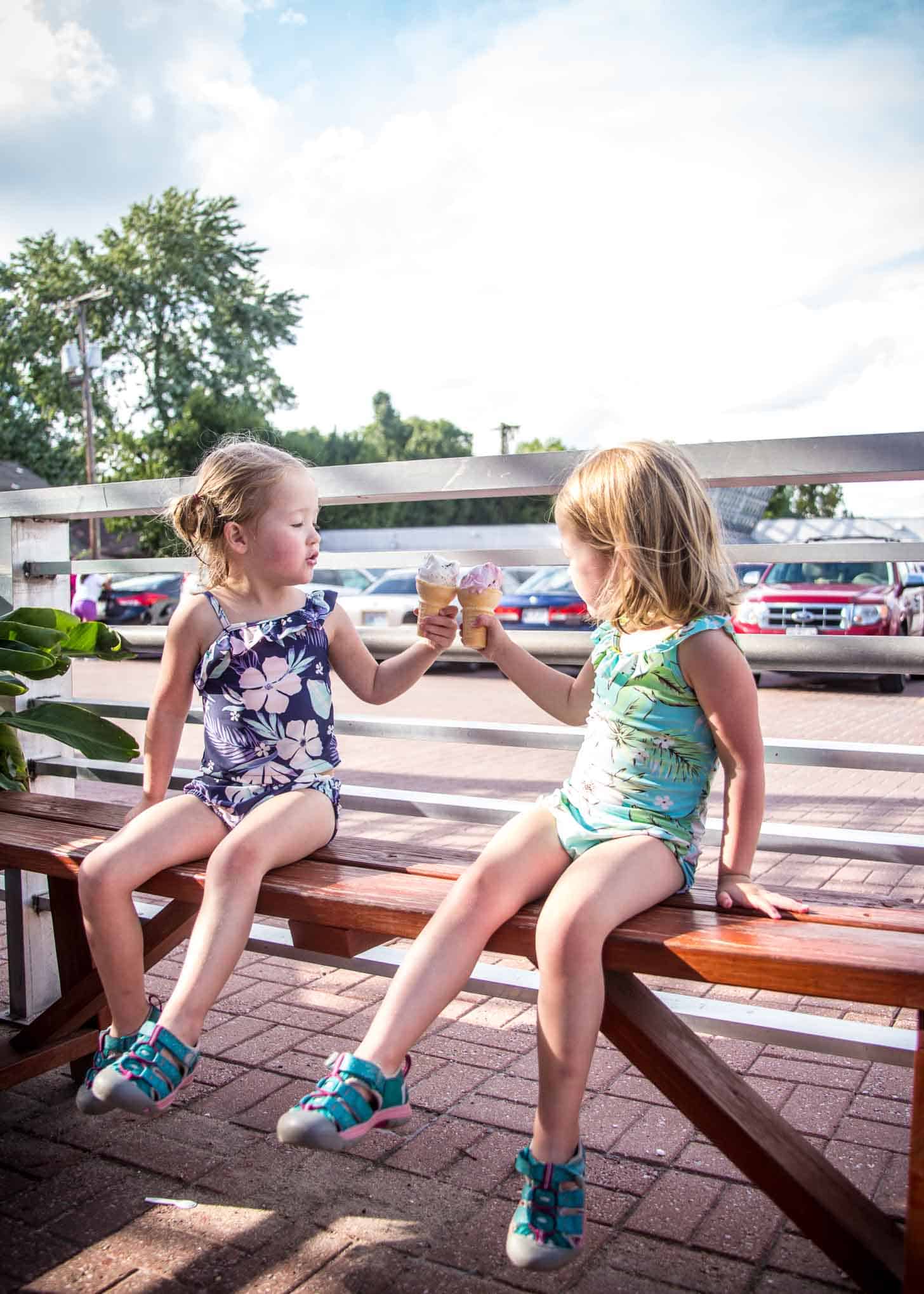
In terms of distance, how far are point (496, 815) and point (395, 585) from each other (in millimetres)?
13899

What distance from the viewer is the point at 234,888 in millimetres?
2172

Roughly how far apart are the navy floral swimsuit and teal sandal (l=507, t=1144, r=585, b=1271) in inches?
39.6

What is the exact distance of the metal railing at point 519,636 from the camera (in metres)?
2.26

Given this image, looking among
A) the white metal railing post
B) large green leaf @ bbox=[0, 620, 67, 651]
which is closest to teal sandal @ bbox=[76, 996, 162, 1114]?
the white metal railing post

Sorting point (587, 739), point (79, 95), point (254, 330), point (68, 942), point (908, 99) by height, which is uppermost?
point (79, 95)

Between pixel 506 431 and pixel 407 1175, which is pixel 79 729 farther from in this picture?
pixel 506 431

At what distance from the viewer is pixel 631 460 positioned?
7.28 ft

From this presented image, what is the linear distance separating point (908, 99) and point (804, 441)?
1587 inches

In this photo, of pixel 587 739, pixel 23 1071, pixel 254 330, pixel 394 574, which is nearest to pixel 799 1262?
pixel 587 739

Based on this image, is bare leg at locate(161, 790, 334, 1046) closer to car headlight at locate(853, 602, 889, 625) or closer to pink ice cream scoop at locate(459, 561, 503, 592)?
pink ice cream scoop at locate(459, 561, 503, 592)

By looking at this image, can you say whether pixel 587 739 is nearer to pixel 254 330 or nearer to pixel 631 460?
pixel 631 460

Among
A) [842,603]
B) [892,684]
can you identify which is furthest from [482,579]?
[892,684]

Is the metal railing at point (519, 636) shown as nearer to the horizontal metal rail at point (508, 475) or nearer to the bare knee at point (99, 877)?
the horizontal metal rail at point (508, 475)

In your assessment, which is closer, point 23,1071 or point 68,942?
point 23,1071
